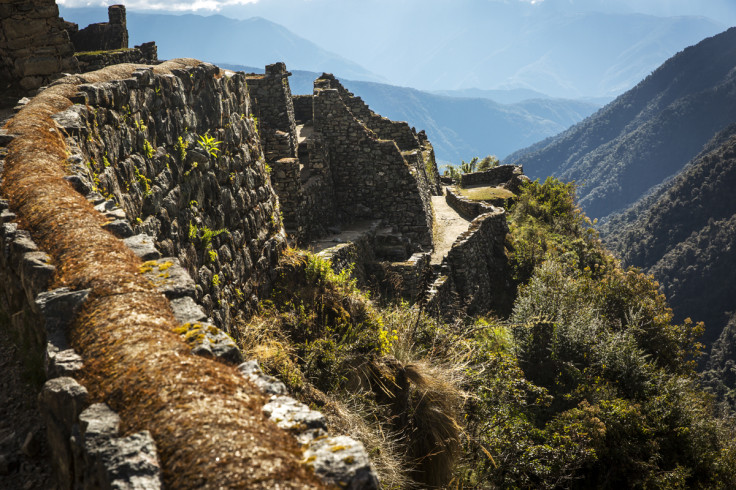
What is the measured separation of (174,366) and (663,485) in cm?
952

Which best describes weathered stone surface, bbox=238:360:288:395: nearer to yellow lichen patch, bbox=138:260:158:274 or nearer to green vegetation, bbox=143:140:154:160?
yellow lichen patch, bbox=138:260:158:274

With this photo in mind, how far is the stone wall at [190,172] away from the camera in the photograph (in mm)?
5734

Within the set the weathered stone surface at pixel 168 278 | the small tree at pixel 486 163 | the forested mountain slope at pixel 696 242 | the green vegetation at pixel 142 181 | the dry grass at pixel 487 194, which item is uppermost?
the small tree at pixel 486 163

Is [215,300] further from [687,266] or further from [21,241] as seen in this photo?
[687,266]

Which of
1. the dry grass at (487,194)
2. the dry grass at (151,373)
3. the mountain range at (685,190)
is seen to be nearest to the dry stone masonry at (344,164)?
the dry grass at (487,194)

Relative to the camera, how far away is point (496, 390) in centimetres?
972

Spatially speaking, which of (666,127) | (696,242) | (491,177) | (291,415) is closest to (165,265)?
(291,415)

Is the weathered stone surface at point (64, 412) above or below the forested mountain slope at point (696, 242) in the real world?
above

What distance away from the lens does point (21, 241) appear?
3.85 m

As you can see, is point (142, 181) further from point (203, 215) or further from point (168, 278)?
point (168, 278)

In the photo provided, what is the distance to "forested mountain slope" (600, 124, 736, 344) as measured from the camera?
2955 inches

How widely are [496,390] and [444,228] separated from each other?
448 inches

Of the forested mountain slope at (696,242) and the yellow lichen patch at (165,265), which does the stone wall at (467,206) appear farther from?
the forested mountain slope at (696,242)

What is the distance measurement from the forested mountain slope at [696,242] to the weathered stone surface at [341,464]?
80693 mm
